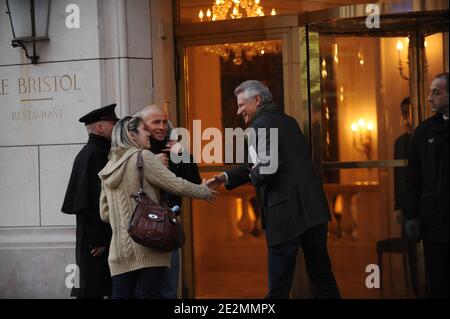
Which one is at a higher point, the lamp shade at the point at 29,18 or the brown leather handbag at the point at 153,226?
the lamp shade at the point at 29,18

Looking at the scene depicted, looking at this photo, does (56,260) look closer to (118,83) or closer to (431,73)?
(118,83)

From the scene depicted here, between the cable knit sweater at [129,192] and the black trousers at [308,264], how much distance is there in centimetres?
89

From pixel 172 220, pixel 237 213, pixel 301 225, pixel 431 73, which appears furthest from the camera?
pixel 237 213

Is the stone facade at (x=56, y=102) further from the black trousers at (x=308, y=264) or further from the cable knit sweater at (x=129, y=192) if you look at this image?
the black trousers at (x=308, y=264)

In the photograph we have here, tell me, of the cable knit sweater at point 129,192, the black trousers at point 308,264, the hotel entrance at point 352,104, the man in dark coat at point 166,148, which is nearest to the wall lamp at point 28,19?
the hotel entrance at point 352,104

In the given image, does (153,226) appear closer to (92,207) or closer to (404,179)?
(92,207)

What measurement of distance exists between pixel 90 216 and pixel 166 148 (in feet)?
2.57

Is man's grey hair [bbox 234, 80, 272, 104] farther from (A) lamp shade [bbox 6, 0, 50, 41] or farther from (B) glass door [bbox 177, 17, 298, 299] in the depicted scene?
(A) lamp shade [bbox 6, 0, 50, 41]

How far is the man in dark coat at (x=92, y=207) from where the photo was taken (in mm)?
8359

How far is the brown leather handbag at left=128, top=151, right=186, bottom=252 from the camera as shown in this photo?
287 inches

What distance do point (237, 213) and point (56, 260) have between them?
4.54m

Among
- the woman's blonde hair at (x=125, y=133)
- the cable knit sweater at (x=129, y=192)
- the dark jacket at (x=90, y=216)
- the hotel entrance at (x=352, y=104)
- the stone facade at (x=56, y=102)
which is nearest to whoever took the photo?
the cable knit sweater at (x=129, y=192)
